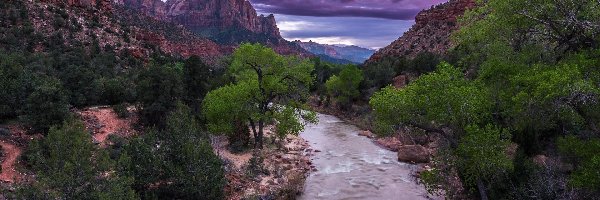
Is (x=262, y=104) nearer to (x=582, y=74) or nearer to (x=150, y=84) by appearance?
(x=150, y=84)

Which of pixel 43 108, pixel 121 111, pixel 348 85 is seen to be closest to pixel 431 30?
pixel 348 85

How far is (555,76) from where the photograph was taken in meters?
11.5

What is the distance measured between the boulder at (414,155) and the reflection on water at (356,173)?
2.34 feet

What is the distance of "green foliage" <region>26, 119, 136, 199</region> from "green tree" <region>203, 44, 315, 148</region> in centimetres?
1530

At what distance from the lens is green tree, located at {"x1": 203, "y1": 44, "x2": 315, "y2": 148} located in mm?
30578

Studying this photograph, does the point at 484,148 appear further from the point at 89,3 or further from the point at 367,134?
the point at 89,3

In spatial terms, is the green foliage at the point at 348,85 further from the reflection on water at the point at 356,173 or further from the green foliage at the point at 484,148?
the green foliage at the point at 484,148

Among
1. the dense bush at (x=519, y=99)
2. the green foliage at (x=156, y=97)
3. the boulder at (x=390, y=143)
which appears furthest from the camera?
the boulder at (x=390, y=143)

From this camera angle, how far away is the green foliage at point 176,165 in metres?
18.2

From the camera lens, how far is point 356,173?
29.0 m

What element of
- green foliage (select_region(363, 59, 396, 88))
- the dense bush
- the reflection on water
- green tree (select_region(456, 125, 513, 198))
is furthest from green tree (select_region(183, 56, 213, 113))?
green foliage (select_region(363, 59, 396, 88))

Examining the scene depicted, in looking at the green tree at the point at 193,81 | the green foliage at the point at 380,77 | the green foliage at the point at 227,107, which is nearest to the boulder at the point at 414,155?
the green foliage at the point at 227,107

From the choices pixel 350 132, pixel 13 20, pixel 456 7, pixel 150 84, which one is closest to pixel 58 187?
pixel 150 84

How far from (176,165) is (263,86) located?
1358cm
